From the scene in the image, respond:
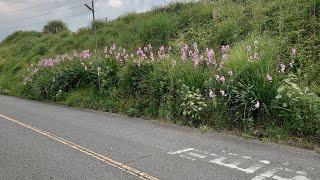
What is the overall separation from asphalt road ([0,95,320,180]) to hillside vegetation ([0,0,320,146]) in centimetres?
70

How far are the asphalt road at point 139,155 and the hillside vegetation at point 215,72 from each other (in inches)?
27.5

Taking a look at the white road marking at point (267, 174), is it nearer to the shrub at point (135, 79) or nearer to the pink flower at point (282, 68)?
the pink flower at point (282, 68)

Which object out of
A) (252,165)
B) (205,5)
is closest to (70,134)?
(252,165)

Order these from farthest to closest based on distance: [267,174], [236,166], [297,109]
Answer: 1. [297,109]
2. [236,166]
3. [267,174]

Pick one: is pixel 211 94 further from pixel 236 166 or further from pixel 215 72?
pixel 236 166

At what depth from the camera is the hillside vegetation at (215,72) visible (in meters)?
9.25

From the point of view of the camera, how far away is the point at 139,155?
7887mm

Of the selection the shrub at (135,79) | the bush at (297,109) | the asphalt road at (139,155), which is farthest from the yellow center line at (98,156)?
the bush at (297,109)

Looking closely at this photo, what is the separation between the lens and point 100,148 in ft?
28.1

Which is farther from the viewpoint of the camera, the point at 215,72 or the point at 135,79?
the point at 135,79

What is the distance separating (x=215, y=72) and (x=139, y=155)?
3.78 metres

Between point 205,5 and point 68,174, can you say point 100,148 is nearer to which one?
point 68,174

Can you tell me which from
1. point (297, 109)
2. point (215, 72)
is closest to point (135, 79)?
point (215, 72)

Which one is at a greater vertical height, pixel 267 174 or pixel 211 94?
pixel 211 94
